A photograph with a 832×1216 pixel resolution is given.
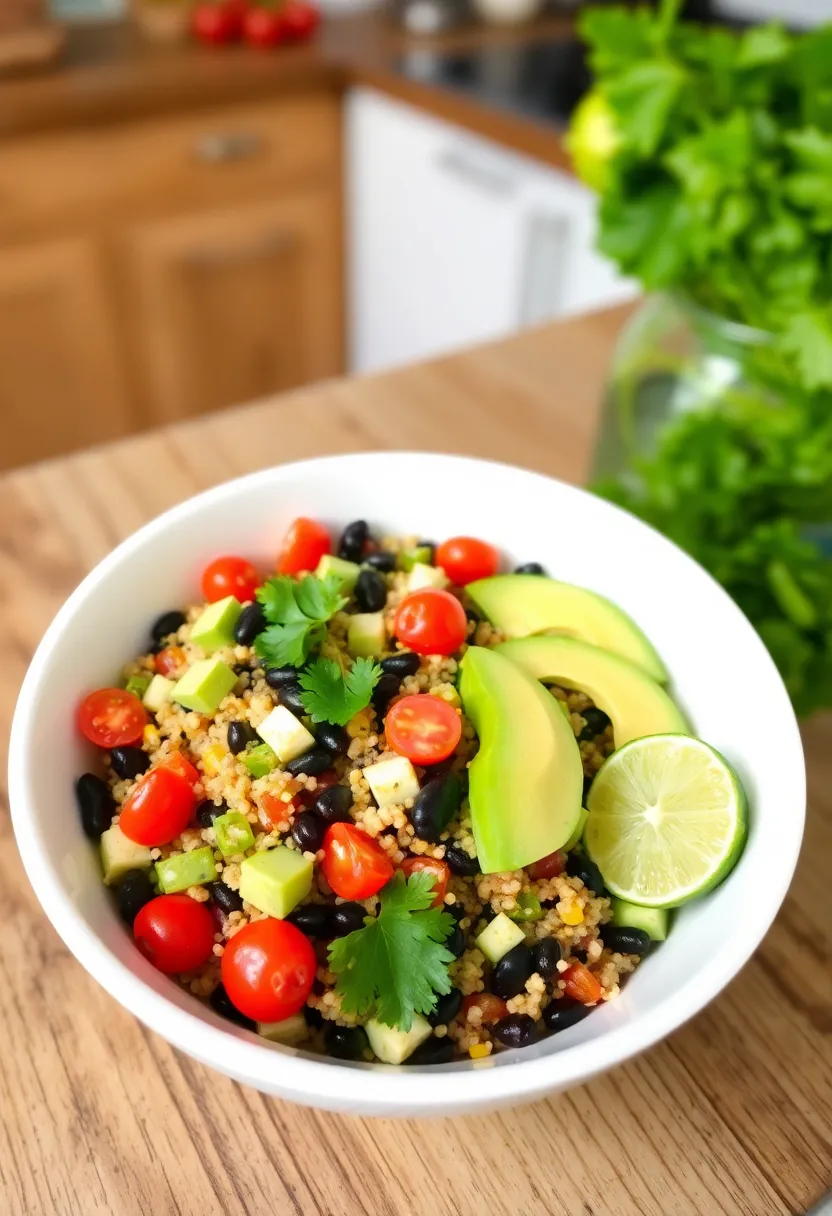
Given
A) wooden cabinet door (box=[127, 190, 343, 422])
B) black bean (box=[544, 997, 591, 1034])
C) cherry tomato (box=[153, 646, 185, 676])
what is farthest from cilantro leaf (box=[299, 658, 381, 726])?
A: wooden cabinet door (box=[127, 190, 343, 422])

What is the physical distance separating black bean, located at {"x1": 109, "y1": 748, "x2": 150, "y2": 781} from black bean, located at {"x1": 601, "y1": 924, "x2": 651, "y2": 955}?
0.31 m

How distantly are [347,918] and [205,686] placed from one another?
18 cm

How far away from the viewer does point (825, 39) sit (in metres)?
0.80

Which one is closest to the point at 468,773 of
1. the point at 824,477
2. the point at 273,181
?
the point at 824,477

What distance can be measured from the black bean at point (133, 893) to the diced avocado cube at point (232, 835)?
0.05m

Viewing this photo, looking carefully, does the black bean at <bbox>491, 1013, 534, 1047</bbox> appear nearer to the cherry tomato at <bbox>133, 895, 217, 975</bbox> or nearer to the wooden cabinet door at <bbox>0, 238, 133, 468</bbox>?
the cherry tomato at <bbox>133, 895, 217, 975</bbox>

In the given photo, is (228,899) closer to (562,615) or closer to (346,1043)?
(346,1043)

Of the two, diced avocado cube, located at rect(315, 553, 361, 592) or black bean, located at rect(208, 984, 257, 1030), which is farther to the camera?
diced avocado cube, located at rect(315, 553, 361, 592)

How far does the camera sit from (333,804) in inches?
23.6

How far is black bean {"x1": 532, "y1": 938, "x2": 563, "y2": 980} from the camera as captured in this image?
0.57 meters

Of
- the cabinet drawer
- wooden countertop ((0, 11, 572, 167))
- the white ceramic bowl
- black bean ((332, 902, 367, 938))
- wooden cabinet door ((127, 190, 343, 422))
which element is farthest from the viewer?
wooden cabinet door ((127, 190, 343, 422))

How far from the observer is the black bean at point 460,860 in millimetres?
598

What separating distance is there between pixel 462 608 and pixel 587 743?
5.0 inches

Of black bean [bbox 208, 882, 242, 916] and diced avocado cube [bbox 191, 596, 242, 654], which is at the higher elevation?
diced avocado cube [bbox 191, 596, 242, 654]
